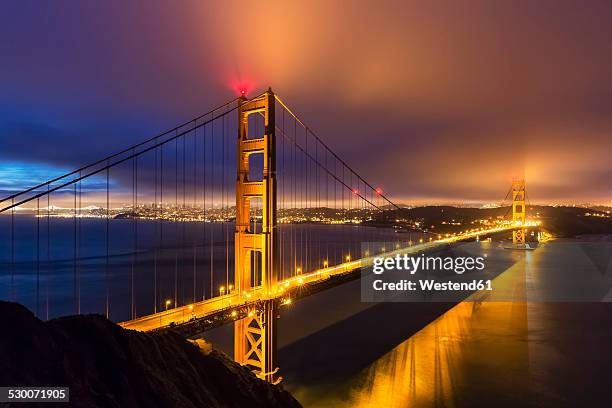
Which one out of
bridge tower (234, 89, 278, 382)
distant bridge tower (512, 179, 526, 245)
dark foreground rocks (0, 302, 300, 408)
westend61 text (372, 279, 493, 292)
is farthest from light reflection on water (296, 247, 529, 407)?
distant bridge tower (512, 179, 526, 245)

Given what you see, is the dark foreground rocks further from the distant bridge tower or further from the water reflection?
the distant bridge tower

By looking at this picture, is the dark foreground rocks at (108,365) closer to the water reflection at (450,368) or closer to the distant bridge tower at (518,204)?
the water reflection at (450,368)

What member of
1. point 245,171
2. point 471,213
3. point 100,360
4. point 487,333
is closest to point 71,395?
point 100,360

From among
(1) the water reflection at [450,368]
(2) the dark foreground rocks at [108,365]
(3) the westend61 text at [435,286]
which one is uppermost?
(2) the dark foreground rocks at [108,365]

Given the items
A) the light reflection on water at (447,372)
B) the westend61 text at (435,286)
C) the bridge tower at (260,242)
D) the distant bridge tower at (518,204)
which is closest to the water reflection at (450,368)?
the light reflection on water at (447,372)

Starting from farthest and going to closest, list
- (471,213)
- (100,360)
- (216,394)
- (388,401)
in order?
1. (471,213)
2. (388,401)
3. (216,394)
4. (100,360)

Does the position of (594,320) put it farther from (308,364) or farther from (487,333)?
(308,364)

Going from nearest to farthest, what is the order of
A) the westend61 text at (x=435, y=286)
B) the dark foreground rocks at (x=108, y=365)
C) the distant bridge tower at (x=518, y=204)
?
the dark foreground rocks at (x=108, y=365) → the westend61 text at (x=435, y=286) → the distant bridge tower at (x=518, y=204)

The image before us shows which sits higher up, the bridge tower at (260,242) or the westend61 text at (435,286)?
the bridge tower at (260,242)

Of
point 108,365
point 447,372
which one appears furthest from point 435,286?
point 108,365
